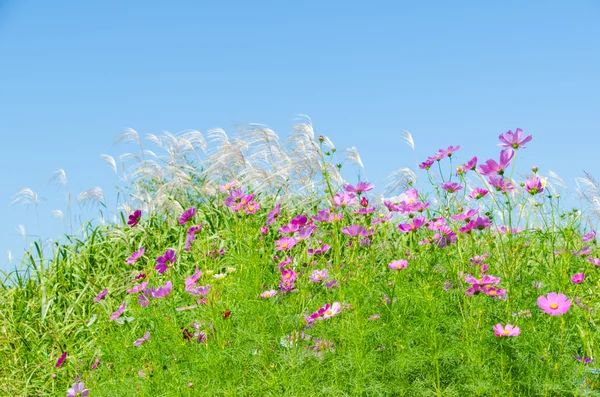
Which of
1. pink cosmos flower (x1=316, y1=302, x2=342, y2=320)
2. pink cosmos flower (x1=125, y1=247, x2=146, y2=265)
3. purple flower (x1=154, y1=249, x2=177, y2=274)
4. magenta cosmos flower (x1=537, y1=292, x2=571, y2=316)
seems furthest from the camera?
pink cosmos flower (x1=125, y1=247, x2=146, y2=265)

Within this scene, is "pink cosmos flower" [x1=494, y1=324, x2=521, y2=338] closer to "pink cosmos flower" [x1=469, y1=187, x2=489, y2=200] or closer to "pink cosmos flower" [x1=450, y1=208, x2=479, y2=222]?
"pink cosmos flower" [x1=450, y1=208, x2=479, y2=222]

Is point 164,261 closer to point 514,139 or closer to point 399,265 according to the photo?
point 399,265

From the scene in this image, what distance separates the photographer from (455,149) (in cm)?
310

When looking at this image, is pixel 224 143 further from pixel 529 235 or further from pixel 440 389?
pixel 440 389

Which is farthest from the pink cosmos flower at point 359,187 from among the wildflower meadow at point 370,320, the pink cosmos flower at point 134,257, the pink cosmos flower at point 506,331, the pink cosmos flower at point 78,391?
the pink cosmos flower at point 78,391

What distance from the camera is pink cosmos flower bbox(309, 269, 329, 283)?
2.93 m

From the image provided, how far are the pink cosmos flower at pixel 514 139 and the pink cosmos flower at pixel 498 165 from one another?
35 mm

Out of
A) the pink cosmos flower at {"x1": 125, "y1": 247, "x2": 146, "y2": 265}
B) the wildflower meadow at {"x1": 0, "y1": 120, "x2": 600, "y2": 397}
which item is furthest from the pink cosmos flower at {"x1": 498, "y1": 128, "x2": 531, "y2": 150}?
the pink cosmos flower at {"x1": 125, "y1": 247, "x2": 146, "y2": 265}

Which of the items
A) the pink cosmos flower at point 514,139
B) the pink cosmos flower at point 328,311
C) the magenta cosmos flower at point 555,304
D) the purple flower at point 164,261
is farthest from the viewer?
the purple flower at point 164,261

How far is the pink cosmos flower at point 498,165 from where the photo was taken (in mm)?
2646

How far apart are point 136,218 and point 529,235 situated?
2210mm

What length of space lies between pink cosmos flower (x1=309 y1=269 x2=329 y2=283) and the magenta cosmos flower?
3.12 feet

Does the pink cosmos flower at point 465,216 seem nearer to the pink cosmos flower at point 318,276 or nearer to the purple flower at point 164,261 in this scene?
the pink cosmos flower at point 318,276

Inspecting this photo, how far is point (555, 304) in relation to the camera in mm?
2416
